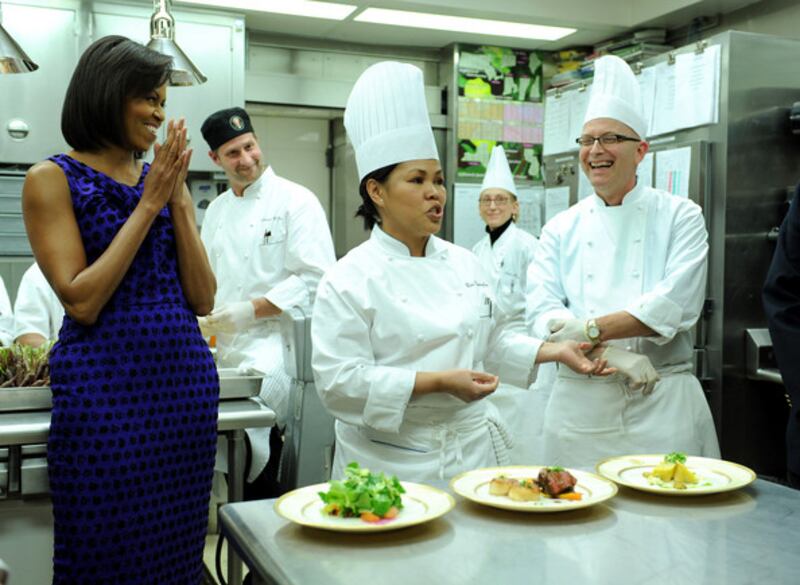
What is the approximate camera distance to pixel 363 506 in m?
1.28

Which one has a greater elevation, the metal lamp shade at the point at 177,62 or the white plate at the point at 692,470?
the metal lamp shade at the point at 177,62

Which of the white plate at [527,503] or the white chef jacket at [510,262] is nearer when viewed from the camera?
the white plate at [527,503]

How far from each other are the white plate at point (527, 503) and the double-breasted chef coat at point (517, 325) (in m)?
0.57

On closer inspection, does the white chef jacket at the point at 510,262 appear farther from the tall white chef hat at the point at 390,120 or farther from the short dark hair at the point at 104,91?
the short dark hair at the point at 104,91

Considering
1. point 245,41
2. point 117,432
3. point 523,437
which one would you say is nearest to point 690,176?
point 523,437

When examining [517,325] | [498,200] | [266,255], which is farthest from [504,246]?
[266,255]

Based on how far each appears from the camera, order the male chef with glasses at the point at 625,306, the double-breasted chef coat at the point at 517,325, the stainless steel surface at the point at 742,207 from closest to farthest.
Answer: the male chef with glasses at the point at 625,306, the double-breasted chef coat at the point at 517,325, the stainless steel surface at the point at 742,207

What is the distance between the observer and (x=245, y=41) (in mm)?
5699

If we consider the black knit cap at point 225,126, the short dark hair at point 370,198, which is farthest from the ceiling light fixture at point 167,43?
the short dark hair at point 370,198

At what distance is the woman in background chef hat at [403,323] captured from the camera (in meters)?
1.75

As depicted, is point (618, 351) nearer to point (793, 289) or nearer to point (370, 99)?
point (793, 289)

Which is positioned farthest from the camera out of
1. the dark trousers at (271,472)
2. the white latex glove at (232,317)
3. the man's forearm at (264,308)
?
the man's forearm at (264,308)

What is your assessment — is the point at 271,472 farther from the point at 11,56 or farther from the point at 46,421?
the point at 11,56

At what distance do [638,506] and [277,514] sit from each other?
23.3 inches
